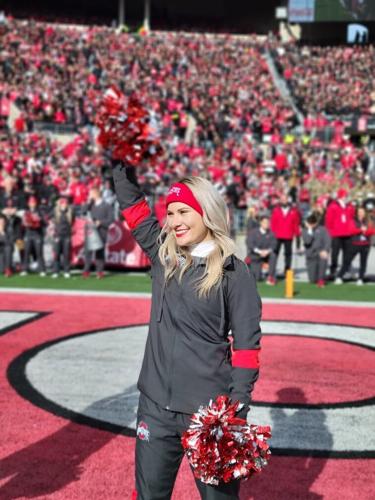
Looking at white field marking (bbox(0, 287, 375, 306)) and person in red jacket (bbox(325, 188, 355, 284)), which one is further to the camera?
person in red jacket (bbox(325, 188, 355, 284))

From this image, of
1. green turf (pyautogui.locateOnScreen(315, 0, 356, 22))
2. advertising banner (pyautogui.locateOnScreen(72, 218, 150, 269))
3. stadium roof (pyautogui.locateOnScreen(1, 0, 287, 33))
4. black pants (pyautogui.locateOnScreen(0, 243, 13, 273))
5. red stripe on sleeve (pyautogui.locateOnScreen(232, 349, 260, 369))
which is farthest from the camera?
stadium roof (pyautogui.locateOnScreen(1, 0, 287, 33))

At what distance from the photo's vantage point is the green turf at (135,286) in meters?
12.3

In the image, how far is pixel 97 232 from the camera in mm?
14156

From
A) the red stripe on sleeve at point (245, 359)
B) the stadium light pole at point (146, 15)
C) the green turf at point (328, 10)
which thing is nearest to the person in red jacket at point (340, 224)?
the red stripe on sleeve at point (245, 359)

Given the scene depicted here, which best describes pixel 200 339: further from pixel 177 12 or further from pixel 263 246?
pixel 177 12

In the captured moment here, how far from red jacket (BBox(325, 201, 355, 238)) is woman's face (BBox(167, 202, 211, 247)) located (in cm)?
1144

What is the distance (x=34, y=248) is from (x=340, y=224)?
6071mm

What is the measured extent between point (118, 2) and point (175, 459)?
46.3 meters

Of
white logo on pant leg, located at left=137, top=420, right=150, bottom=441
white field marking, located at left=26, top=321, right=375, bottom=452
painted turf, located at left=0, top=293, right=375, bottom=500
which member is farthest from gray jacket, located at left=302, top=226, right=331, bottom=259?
white logo on pant leg, located at left=137, top=420, right=150, bottom=441

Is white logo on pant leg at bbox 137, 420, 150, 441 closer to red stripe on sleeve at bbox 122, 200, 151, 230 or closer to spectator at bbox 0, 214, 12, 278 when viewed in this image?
red stripe on sleeve at bbox 122, 200, 151, 230

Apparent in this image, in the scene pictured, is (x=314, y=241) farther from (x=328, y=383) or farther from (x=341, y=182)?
(x=341, y=182)

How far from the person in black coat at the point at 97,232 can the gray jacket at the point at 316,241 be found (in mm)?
3926

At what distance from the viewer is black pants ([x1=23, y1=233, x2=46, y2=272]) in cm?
1424

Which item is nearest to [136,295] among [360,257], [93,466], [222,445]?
[360,257]
